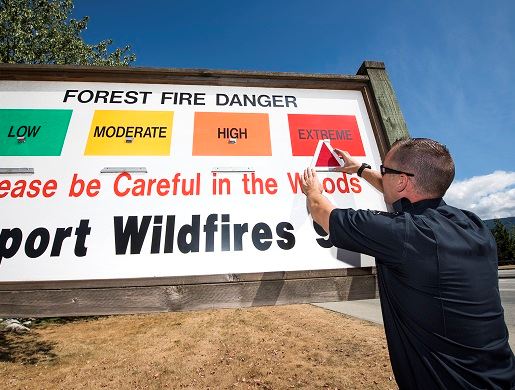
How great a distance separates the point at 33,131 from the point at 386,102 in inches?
112

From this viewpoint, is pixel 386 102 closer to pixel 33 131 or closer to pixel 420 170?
pixel 420 170

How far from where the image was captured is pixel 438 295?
1.49m

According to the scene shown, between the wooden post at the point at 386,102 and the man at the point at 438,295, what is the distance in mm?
876

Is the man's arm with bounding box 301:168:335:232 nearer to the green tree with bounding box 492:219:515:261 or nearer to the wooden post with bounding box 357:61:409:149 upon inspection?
the wooden post with bounding box 357:61:409:149

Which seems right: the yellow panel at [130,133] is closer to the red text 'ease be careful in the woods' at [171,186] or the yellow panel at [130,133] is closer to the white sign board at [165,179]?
the white sign board at [165,179]

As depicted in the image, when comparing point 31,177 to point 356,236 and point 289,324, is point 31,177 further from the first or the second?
point 289,324

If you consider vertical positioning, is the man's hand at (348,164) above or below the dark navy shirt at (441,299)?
above

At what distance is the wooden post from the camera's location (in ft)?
7.83

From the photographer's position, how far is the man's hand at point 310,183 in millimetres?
1986

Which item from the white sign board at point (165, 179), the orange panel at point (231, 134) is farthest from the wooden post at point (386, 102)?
the orange panel at point (231, 134)

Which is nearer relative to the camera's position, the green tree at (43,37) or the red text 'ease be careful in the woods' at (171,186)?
the red text 'ease be careful in the woods' at (171,186)

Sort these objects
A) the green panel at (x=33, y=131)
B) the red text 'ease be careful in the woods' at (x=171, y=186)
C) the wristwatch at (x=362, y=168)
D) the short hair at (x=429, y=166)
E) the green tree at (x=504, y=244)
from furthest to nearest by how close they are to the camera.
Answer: the green tree at (x=504, y=244) < the wristwatch at (x=362, y=168) < the green panel at (x=33, y=131) < the red text 'ease be careful in the woods' at (x=171, y=186) < the short hair at (x=429, y=166)

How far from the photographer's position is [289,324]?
39.7 ft

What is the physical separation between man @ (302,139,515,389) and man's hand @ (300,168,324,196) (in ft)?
0.95
